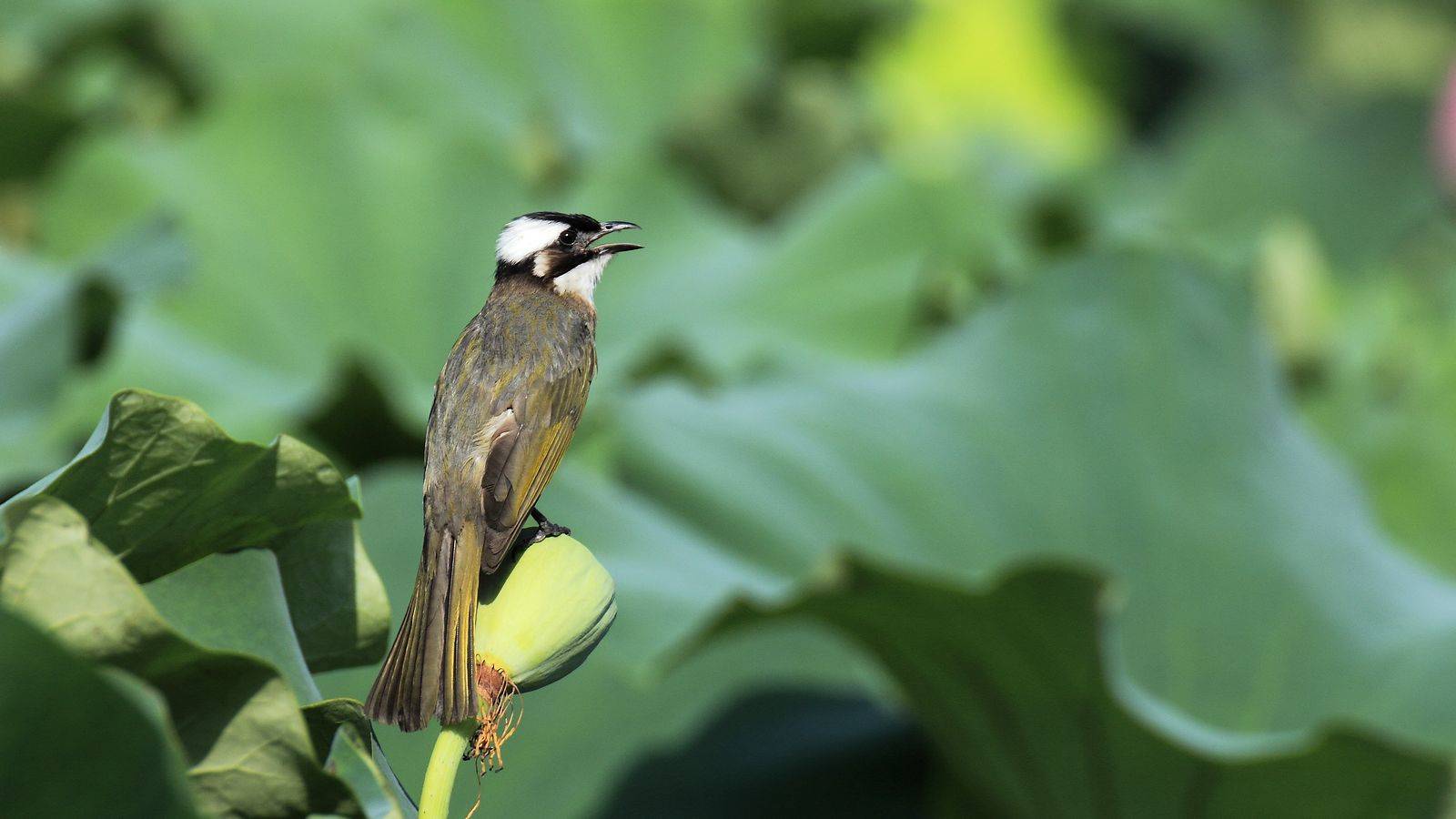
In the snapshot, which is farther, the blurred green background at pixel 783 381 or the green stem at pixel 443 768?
the blurred green background at pixel 783 381

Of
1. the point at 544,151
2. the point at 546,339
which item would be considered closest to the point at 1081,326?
the point at 544,151

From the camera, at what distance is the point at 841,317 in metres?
2.36

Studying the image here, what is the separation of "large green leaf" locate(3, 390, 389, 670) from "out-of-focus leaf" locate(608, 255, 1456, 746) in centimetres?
103

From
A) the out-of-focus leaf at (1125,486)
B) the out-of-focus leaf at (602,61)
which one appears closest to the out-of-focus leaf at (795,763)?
the out-of-focus leaf at (1125,486)

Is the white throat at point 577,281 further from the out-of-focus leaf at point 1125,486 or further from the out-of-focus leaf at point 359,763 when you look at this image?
the out-of-focus leaf at point 1125,486

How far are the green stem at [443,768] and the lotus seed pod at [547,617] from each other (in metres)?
0.02

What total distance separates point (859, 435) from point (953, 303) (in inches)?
19.6

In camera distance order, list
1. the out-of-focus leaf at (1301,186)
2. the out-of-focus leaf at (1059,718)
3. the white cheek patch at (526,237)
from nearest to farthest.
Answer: the white cheek patch at (526,237), the out-of-focus leaf at (1059,718), the out-of-focus leaf at (1301,186)

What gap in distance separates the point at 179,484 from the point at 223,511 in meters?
0.02

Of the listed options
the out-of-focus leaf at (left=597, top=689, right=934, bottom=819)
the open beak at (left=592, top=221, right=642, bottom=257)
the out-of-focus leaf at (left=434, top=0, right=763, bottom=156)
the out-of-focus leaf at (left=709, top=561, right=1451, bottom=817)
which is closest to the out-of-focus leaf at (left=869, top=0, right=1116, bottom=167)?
the out-of-focus leaf at (left=434, top=0, right=763, bottom=156)

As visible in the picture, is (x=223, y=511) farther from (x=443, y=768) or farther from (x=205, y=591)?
(x=443, y=768)

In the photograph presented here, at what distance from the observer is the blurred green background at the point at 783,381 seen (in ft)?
4.29

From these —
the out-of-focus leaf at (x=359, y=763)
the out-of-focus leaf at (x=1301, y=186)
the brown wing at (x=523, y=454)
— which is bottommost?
the out-of-focus leaf at (x=1301, y=186)

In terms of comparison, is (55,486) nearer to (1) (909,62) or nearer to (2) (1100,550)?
(2) (1100,550)
